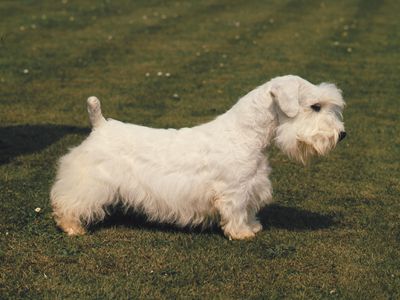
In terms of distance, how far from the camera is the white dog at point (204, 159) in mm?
7168

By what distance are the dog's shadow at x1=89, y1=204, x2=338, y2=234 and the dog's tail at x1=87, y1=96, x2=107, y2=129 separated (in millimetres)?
1237

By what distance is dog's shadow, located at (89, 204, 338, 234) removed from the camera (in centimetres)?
783

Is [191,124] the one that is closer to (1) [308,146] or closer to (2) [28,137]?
(2) [28,137]

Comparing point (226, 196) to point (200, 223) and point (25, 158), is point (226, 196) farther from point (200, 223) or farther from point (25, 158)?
point (25, 158)

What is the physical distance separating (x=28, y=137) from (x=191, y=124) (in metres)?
3.10

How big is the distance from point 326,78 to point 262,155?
1025 cm

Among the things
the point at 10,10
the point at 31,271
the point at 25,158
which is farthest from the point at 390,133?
the point at 10,10

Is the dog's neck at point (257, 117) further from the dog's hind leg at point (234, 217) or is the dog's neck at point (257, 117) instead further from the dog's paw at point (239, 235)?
the dog's paw at point (239, 235)

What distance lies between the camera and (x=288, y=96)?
7.05 metres

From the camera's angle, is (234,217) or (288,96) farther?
(234,217)

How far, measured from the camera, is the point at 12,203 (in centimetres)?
845

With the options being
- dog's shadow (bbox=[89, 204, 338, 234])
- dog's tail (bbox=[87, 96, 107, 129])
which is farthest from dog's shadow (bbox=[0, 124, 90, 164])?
dog's tail (bbox=[87, 96, 107, 129])

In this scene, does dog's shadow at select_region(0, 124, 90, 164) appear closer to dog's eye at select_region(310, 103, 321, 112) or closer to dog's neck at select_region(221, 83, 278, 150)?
dog's neck at select_region(221, 83, 278, 150)

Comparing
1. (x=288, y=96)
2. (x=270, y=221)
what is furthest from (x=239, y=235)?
(x=288, y=96)
